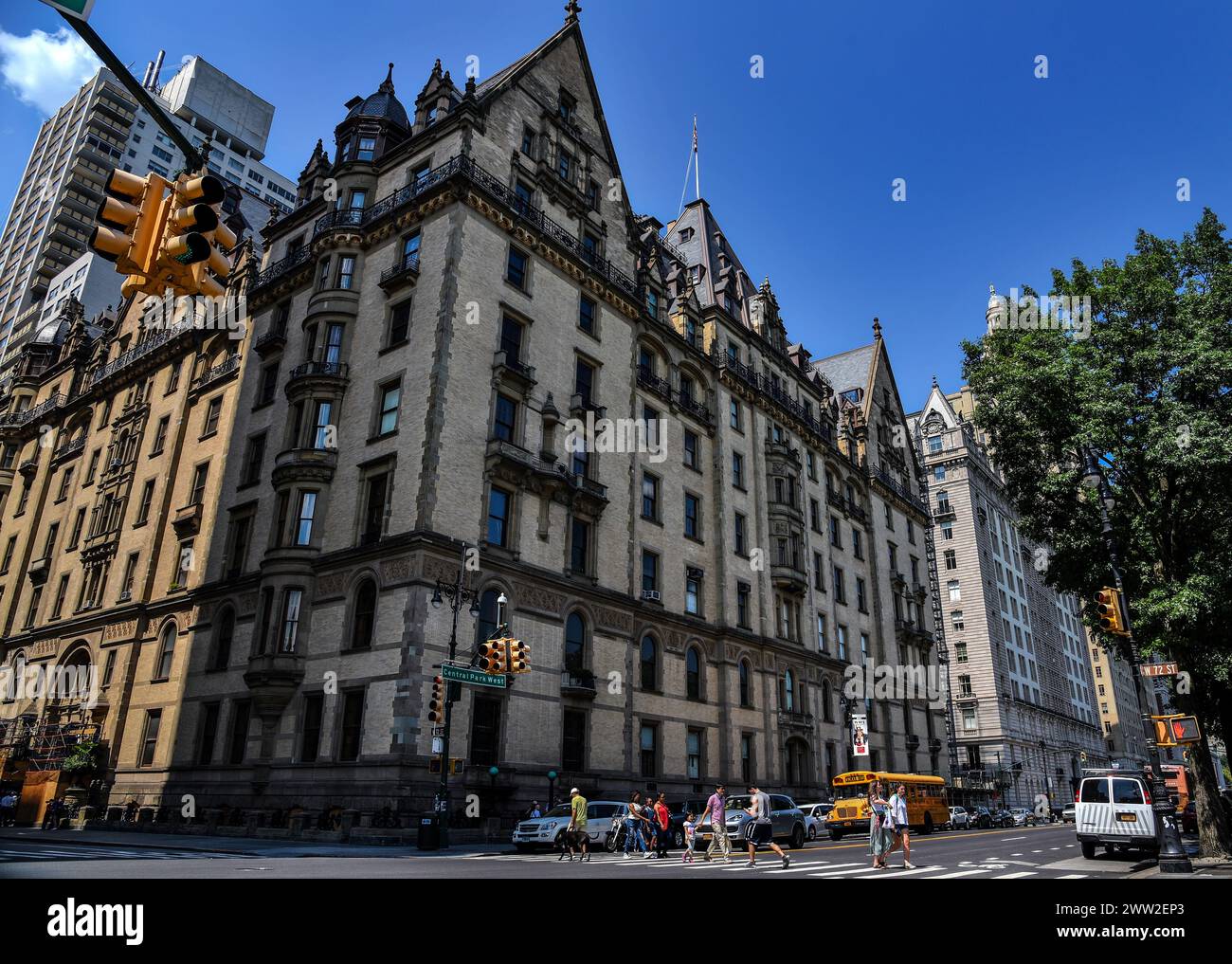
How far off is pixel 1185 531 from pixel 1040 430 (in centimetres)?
513

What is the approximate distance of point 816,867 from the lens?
18844mm

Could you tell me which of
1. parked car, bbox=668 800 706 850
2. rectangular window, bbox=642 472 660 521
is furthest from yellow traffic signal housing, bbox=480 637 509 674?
rectangular window, bbox=642 472 660 521

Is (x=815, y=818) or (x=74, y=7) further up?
(x=74, y=7)

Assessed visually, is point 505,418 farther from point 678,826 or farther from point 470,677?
point 678,826

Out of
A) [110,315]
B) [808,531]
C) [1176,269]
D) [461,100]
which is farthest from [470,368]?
[110,315]

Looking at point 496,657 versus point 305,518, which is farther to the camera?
point 305,518

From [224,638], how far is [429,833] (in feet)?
57.5

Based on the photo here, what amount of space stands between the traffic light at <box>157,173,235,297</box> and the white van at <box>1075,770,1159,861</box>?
2418 cm

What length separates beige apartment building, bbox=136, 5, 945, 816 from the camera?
95.6 feet

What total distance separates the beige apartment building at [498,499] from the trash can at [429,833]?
2882 millimetres

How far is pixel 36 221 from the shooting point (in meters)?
114

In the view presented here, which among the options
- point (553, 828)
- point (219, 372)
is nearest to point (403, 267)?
point (219, 372)

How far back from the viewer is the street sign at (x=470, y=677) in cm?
2356
